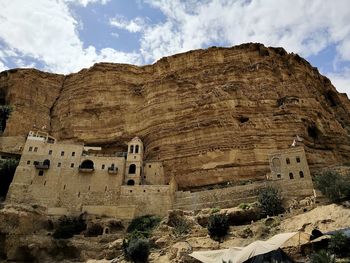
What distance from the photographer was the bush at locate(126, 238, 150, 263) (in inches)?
945

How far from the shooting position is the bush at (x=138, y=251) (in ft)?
78.8

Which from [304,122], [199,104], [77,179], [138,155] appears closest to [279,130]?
[304,122]

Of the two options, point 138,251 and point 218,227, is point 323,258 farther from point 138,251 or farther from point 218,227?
point 138,251

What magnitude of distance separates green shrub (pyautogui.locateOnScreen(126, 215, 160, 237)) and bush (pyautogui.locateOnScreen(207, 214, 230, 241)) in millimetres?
5563

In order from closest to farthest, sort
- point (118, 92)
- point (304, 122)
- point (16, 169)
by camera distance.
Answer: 1. point (16, 169)
2. point (304, 122)
3. point (118, 92)

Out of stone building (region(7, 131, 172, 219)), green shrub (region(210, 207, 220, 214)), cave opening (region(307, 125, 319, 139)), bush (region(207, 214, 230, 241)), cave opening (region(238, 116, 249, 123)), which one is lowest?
bush (region(207, 214, 230, 241))

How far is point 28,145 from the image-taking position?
3659 cm

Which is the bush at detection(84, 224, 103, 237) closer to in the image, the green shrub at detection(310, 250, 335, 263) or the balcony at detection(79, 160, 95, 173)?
the balcony at detection(79, 160, 95, 173)

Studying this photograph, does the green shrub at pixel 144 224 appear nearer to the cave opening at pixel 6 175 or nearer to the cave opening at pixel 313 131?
the cave opening at pixel 6 175

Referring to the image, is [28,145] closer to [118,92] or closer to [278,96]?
[118,92]

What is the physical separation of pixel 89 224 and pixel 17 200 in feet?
24.5

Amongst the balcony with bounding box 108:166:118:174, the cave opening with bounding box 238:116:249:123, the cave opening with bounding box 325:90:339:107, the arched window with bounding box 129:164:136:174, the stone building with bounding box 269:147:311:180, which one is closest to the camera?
the stone building with bounding box 269:147:311:180

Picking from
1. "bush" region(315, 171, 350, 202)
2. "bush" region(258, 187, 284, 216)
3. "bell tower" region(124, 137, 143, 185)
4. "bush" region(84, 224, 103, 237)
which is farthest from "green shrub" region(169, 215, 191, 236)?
"bush" region(315, 171, 350, 202)

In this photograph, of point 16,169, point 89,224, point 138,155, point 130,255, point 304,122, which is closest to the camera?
point 130,255
